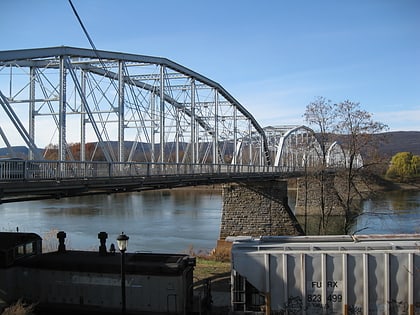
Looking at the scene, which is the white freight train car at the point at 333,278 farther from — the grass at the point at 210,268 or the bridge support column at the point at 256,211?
the bridge support column at the point at 256,211

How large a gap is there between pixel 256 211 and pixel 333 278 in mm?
28130

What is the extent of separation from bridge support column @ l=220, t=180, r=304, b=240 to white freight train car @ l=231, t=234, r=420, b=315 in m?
25.8

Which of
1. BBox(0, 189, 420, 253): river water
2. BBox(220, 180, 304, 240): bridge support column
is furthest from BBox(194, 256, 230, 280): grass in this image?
BBox(220, 180, 304, 240): bridge support column

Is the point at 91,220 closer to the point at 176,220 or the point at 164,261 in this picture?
the point at 176,220

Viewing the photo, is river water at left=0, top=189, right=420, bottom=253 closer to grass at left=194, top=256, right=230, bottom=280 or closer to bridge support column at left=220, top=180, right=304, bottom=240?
bridge support column at left=220, top=180, right=304, bottom=240

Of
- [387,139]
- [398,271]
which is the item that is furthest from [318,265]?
[387,139]

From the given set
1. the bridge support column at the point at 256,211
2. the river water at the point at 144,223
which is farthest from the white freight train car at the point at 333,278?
the bridge support column at the point at 256,211

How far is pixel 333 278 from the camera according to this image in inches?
466

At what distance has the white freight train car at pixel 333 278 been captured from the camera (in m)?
11.8

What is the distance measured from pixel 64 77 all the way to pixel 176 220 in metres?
29.0

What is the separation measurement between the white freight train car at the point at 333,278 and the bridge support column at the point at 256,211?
25.8 m

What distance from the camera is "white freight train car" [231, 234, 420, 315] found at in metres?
11.8

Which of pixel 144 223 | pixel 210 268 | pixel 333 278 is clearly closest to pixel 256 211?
pixel 144 223

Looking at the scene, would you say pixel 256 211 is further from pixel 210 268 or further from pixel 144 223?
pixel 210 268
